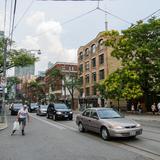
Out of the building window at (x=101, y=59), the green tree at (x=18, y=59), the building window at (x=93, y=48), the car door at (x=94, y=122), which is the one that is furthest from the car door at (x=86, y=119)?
the building window at (x=93, y=48)

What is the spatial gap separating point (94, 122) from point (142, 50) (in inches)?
950

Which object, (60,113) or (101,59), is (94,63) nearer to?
(101,59)

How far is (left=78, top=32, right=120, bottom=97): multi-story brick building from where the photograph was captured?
61.3m

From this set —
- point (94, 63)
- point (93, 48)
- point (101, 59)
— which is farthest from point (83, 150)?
point (93, 48)

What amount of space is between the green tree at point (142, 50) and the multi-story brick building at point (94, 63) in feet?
58.2

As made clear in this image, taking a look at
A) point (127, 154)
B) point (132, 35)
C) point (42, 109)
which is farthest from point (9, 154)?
point (132, 35)

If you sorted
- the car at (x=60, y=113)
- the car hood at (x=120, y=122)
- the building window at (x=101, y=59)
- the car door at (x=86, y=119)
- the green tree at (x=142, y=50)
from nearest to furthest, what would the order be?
1. the car hood at (x=120, y=122)
2. the car door at (x=86, y=119)
3. the car at (x=60, y=113)
4. the green tree at (x=142, y=50)
5. the building window at (x=101, y=59)

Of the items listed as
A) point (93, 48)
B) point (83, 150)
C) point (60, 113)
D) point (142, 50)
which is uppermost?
point (93, 48)

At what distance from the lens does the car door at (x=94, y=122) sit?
49.5 ft

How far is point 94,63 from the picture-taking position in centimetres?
6825

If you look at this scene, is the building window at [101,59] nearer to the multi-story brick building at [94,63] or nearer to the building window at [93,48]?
the multi-story brick building at [94,63]

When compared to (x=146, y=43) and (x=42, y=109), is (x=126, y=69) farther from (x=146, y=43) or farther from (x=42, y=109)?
(x=42, y=109)

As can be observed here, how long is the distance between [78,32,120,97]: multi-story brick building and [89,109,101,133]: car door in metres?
43.7

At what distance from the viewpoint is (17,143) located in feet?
43.7
